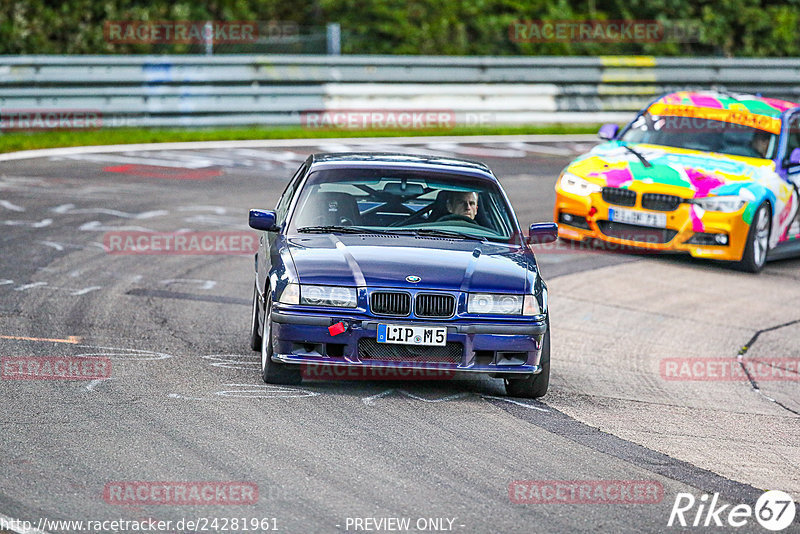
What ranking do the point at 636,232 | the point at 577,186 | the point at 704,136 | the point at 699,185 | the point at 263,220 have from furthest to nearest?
the point at 704,136 → the point at 577,186 → the point at 636,232 → the point at 699,185 → the point at 263,220

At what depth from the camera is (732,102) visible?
15734mm

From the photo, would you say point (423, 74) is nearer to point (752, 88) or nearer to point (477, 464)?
point (752, 88)

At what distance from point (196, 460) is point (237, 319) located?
4.19m

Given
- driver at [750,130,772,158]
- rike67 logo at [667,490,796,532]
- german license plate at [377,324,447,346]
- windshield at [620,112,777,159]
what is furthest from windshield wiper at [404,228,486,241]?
driver at [750,130,772,158]

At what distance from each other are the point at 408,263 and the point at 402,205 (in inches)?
45.3

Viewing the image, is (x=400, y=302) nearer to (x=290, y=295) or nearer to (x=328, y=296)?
(x=328, y=296)

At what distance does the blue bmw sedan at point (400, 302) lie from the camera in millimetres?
8141

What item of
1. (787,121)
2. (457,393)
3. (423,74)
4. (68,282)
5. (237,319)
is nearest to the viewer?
(457,393)

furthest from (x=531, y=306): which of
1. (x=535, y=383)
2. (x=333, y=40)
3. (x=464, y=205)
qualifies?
(x=333, y=40)

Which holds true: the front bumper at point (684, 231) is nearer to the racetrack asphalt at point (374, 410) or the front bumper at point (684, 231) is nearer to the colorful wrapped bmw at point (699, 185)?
the colorful wrapped bmw at point (699, 185)

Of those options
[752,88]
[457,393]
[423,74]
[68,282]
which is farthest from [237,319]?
[752,88]

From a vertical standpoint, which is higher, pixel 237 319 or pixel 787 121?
pixel 787 121

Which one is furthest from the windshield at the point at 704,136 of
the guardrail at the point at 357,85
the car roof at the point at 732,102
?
the guardrail at the point at 357,85

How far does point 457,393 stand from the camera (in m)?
8.65
